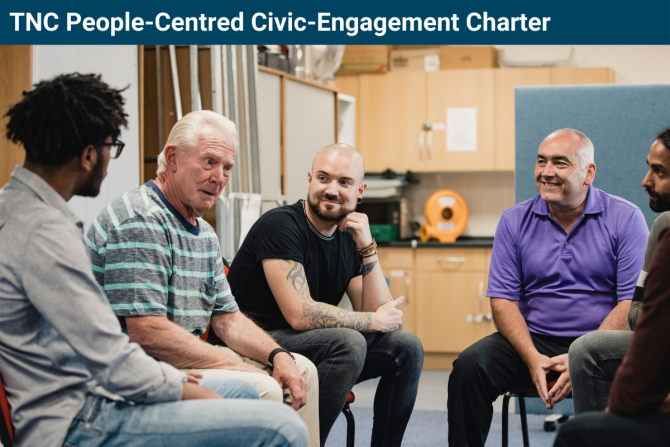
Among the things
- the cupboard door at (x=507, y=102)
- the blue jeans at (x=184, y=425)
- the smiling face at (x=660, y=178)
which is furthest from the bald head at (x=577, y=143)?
the cupboard door at (x=507, y=102)

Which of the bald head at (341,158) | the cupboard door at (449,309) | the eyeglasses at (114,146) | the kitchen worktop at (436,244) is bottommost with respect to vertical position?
the cupboard door at (449,309)

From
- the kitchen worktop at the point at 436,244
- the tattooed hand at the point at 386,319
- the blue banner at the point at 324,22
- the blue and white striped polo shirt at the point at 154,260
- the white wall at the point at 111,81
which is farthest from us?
the kitchen worktop at the point at 436,244

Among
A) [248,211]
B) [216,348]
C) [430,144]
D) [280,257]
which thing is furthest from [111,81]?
[430,144]

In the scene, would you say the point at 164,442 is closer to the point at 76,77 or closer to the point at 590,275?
the point at 76,77

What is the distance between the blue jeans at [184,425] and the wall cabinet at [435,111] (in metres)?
3.91

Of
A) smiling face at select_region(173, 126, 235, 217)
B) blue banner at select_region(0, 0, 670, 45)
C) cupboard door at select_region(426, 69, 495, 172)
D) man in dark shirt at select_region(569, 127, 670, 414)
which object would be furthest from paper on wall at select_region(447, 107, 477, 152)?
smiling face at select_region(173, 126, 235, 217)

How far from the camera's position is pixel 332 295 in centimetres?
209

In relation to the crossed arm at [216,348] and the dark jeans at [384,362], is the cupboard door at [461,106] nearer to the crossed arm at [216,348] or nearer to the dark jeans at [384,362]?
the dark jeans at [384,362]

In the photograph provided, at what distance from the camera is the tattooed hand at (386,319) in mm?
1933

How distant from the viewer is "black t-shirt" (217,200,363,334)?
192 cm

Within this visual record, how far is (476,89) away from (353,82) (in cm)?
95

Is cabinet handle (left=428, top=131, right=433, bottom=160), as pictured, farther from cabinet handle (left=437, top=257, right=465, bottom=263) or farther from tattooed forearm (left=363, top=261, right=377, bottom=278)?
tattooed forearm (left=363, top=261, right=377, bottom=278)

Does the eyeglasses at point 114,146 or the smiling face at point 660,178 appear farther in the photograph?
the smiling face at point 660,178

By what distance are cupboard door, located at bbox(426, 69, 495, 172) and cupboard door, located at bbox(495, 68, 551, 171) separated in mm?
45
